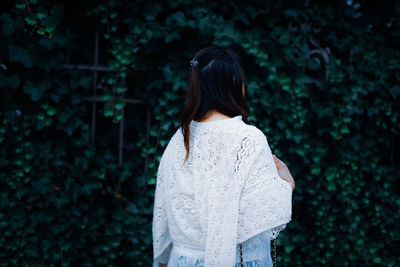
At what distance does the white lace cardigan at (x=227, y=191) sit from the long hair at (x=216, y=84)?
2.5 inches

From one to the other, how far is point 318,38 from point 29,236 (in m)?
2.93

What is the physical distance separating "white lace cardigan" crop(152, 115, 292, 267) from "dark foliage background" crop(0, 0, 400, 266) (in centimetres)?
115

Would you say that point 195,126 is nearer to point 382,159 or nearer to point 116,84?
point 116,84

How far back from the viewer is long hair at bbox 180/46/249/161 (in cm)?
135

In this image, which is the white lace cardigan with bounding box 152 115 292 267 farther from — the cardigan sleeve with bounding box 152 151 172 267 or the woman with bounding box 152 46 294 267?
the cardigan sleeve with bounding box 152 151 172 267

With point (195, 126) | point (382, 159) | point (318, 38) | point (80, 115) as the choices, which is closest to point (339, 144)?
point (382, 159)

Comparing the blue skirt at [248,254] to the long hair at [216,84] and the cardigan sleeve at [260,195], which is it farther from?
the long hair at [216,84]

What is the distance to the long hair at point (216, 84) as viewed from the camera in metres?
1.35

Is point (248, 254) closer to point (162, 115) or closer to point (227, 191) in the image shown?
point (227, 191)

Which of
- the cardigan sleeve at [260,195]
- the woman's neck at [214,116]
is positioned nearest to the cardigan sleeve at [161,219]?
the woman's neck at [214,116]

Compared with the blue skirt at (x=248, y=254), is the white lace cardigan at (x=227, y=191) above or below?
A: above

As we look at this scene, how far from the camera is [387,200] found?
2.79 meters

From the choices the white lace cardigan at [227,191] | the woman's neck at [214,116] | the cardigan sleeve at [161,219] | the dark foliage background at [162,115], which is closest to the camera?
the white lace cardigan at [227,191]

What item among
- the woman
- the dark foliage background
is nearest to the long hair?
the woman
